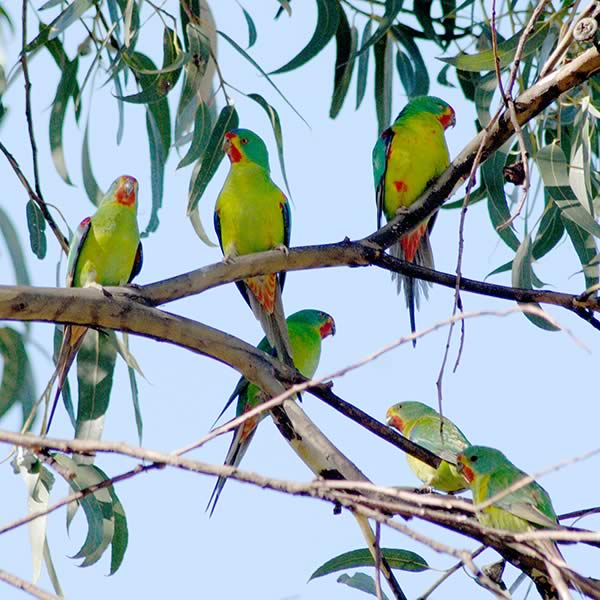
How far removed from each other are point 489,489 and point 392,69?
5.30 feet

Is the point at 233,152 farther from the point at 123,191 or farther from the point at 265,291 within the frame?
the point at 265,291

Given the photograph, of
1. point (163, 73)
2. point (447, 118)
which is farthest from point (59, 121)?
point (447, 118)

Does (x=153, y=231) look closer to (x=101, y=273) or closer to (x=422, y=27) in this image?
(x=101, y=273)

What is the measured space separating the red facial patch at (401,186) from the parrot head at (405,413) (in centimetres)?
88

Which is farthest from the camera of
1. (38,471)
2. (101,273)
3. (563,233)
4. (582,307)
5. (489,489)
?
(101,273)

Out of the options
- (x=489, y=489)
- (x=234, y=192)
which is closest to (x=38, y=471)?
(x=489, y=489)

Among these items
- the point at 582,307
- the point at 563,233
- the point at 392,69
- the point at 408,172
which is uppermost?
the point at 392,69

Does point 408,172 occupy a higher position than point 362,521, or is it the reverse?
point 408,172

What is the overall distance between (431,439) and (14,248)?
69.1 inches

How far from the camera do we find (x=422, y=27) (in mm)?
4059

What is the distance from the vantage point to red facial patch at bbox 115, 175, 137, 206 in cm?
386

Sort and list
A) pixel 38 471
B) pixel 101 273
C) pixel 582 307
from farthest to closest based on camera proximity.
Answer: pixel 101 273
pixel 38 471
pixel 582 307

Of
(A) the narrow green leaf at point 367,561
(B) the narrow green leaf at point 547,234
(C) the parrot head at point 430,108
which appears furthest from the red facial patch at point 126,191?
(A) the narrow green leaf at point 367,561

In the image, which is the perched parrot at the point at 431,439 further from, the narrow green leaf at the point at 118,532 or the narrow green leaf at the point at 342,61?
the narrow green leaf at the point at 342,61
